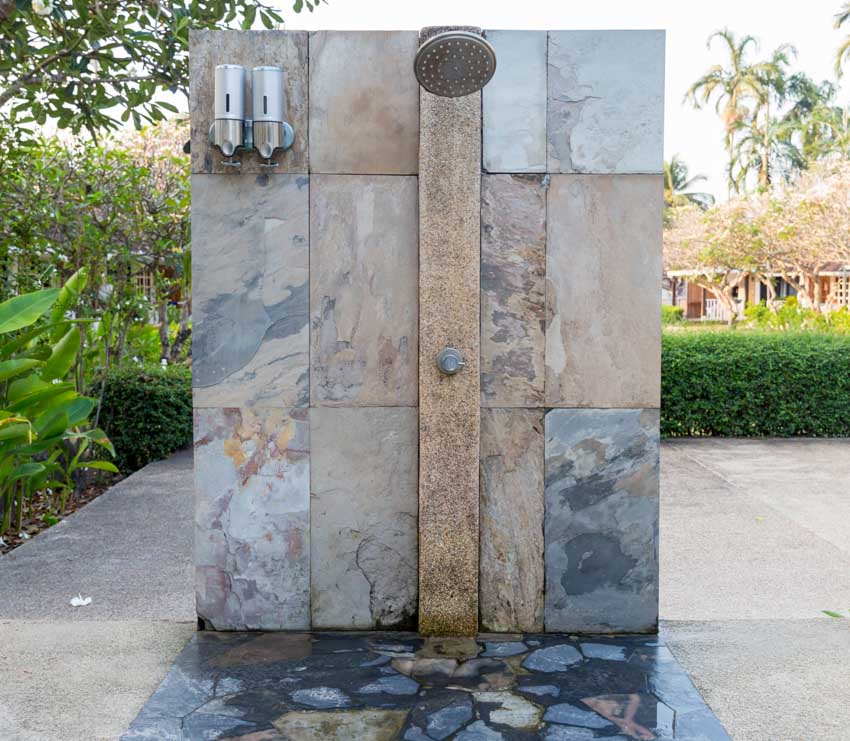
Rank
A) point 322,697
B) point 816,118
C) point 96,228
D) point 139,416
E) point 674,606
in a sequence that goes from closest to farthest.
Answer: point 322,697 < point 674,606 < point 96,228 < point 139,416 < point 816,118

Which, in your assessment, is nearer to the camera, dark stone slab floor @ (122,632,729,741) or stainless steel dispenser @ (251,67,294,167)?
dark stone slab floor @ (122,632,729,741)

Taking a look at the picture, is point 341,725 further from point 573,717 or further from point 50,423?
point 50,423

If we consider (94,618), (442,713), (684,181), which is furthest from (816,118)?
(442,713)

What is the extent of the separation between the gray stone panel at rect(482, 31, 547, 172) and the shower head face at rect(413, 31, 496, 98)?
0.38 meters

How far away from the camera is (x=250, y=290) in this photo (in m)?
3.84

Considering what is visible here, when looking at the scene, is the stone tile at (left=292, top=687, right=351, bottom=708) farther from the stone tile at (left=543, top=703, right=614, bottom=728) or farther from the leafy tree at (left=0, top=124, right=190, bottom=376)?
the leafy tree at (left=0, top=124, right=190, bottom=376)

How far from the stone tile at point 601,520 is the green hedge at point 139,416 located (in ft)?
16.5

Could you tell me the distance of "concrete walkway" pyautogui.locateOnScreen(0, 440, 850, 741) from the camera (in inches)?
126

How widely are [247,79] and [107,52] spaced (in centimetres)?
301

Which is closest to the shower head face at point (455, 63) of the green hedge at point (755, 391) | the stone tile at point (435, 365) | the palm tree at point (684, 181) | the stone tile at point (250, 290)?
the stone tile at point (435, 365)


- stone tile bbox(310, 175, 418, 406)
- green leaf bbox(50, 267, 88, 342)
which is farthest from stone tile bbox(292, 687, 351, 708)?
green leaf bbox(50, 267, 88, 342)

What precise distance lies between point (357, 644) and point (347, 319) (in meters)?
1.39

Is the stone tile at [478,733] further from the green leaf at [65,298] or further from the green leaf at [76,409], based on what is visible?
the green leaf at [65,298]

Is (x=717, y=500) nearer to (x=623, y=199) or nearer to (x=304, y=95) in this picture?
(x=623, y=199)
